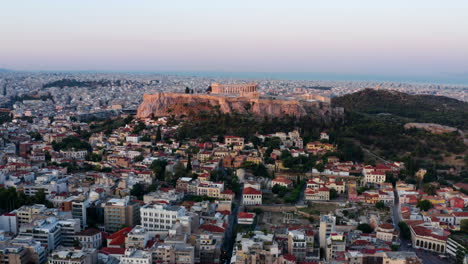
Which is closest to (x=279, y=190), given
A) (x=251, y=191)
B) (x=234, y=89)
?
(x=251, y=191)

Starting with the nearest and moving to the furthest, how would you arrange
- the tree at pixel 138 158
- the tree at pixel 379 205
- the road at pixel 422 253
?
the road at pixel 422 253 → the tree at pixel 379 205 → the tree at pixel 138 158

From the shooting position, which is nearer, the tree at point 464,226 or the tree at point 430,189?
the tree at point 464,226

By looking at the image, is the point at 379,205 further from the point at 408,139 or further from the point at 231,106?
the point at 231,106

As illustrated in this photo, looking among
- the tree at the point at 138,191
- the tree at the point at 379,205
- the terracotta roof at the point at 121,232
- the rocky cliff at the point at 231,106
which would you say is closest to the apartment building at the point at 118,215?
the terracotta roof at the point at 121,232

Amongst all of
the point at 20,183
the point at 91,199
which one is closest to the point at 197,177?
the point at 91,199

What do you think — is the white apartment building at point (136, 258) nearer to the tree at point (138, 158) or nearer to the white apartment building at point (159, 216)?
the white apartment building at point (159, 216)

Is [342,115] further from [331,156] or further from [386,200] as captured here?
[386,200]
